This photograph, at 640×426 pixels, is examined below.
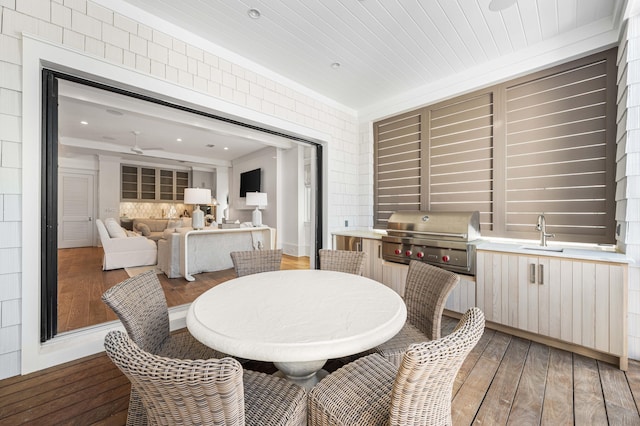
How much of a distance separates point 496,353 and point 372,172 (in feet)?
8.88

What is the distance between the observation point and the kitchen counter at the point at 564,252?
1897 millimetres

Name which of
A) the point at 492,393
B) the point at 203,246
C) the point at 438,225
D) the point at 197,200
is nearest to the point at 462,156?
the point at 438,225

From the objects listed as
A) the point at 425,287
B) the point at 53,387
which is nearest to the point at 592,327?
the point at 425,287

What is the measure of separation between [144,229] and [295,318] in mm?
3432

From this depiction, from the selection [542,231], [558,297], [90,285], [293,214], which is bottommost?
[90,285]

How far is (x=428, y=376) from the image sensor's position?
74 cm

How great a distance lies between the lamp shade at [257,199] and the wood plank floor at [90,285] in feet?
3.66

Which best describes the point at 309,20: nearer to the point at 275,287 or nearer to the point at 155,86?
the point at 155,86

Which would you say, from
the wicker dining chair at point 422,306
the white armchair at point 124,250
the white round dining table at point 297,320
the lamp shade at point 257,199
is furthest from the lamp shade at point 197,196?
the wicker dining chair at point 422,306

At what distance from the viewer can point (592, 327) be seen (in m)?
1.96

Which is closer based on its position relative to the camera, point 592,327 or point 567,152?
point 592,327

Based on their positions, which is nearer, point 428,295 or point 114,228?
point 428,295

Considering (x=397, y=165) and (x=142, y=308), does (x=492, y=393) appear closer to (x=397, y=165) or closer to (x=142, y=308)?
(x=142, y=308)

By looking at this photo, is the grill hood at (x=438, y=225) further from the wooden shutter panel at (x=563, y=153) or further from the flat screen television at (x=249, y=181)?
the flat screen television at (x=249, y=181)
